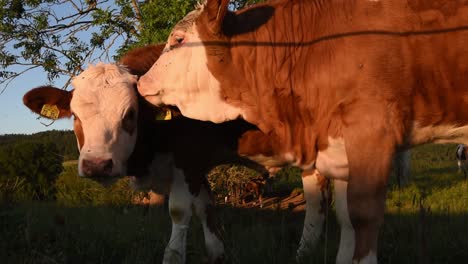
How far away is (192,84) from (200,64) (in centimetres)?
16

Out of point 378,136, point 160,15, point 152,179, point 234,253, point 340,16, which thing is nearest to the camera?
point 378,136

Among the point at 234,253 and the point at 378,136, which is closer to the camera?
the point at 378,136

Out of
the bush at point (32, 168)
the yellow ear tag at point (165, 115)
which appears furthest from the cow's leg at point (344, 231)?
the bush at point (32, 168)

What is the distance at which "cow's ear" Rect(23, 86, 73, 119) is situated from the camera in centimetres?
552

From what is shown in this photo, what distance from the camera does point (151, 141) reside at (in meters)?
5.16

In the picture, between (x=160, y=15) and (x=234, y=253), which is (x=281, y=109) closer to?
(x=234, y=253)

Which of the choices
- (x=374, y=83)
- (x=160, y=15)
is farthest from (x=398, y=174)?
(x=374, y=83)

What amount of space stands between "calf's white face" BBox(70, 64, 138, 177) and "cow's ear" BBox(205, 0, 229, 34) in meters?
1.25

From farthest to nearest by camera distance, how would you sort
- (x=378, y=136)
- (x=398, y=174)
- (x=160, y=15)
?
(x=398, y=174), (x=160, y=15), (x=378, y=136)

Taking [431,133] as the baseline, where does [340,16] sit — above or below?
above

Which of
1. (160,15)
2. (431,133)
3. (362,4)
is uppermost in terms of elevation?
(160,15)

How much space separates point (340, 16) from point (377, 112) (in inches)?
33.4

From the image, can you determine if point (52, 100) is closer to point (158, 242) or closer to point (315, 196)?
point (158, 242)

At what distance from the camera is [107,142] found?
4.67 meters
